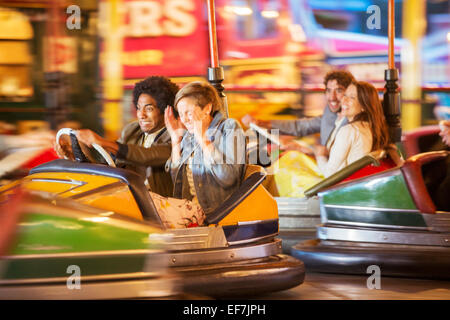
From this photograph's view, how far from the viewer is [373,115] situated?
4.23 metres

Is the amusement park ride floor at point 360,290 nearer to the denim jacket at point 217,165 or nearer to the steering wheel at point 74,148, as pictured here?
the denim jacket at point 217,165

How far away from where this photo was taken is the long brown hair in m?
4.23

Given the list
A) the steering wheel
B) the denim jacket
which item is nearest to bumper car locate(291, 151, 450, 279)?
the denim jacket

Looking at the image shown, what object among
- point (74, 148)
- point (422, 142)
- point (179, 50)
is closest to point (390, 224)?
point (422, 142)

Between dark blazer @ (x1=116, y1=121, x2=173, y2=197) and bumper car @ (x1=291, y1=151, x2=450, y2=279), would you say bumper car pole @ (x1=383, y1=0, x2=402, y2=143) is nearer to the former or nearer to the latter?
bumper car @ (x1=291, y1=151, x2=450, y2=279)

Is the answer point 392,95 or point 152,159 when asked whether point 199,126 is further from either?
point 392,95

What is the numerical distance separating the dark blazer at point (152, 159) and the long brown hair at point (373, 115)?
150cm

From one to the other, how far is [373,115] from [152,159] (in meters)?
1.66

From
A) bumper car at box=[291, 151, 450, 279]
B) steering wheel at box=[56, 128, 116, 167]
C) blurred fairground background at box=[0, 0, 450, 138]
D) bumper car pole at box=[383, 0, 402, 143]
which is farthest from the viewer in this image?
blurred fairground background at box=[0, 0, 450, 138]

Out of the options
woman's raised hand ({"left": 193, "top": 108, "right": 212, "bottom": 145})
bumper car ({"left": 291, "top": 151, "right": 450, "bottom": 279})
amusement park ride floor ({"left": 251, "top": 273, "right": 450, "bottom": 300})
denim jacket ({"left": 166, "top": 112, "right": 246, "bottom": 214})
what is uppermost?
woman's raised hand ({"left": 193, "top": 108, "right": 212, "bottom": 145})

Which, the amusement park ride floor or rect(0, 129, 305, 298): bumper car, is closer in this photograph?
rect(0, 129, 305, 298): bumper car

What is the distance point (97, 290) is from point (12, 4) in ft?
10.5

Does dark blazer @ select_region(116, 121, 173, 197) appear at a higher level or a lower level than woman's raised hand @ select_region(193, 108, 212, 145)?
lower

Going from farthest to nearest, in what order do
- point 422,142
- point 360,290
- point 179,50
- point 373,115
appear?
1. point 179,50
2. point 373,115
3. point 422,142
4. point 360,290
